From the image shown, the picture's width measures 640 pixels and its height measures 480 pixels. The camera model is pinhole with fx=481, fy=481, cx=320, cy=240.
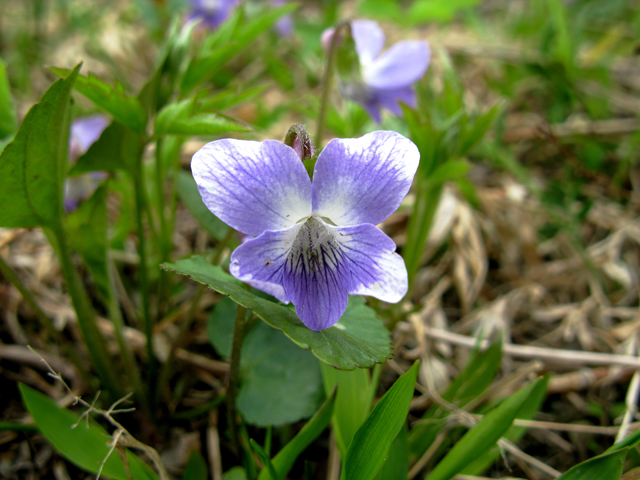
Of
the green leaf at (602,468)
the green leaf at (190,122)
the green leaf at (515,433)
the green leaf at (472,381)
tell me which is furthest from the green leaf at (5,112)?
the green leaf at (602,468)

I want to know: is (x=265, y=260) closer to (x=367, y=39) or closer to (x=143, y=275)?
(x=143, y=275)

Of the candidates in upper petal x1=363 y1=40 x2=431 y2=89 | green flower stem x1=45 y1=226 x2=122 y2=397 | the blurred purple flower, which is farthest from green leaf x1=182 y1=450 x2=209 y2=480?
upper petal x1=363 y1=40 x2=431 y2=89

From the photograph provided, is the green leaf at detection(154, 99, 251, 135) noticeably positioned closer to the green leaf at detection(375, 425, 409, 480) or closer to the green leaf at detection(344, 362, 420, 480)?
the green leaf at detection(344, 362, 420, 480)

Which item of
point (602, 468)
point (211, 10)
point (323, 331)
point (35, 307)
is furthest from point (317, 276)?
point (211, 10)

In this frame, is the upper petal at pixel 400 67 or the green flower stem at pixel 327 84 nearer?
the green flower stem at pixel 327 84

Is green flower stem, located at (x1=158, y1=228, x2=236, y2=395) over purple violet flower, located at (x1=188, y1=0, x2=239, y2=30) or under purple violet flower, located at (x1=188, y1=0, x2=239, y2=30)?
under

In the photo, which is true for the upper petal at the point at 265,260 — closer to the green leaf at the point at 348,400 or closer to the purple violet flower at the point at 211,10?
the green leaf at the point at 348,400
